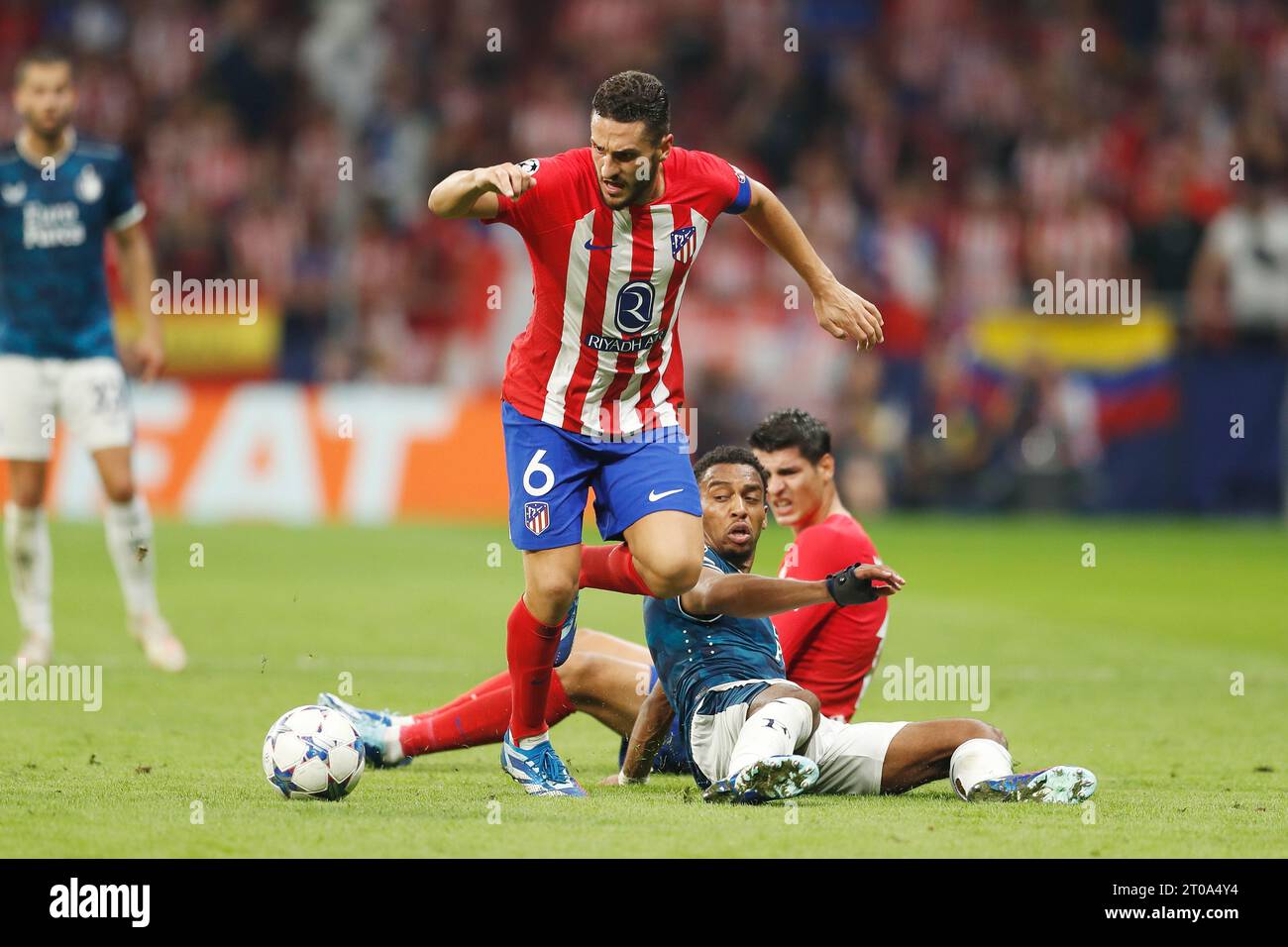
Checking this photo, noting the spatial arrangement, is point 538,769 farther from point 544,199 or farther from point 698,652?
point 544,199

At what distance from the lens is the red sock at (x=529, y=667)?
240 inches

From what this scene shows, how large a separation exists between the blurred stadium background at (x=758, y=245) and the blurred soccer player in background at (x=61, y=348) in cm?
833

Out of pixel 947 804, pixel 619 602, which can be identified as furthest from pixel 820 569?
pixel 619 602

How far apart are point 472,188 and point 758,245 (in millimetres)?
15534

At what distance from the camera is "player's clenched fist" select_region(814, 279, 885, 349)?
6.33 metres

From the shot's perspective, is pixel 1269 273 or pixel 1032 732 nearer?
pixel 1032 732

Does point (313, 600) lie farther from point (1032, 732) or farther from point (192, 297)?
point (192, 297)

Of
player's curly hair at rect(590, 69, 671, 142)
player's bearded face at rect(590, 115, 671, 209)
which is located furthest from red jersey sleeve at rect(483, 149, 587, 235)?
player's curly hair at rect(590, 69, 671, 142)

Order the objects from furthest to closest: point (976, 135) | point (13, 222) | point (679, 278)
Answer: point (976, 135)
point (13, 222)
point (679, 278)

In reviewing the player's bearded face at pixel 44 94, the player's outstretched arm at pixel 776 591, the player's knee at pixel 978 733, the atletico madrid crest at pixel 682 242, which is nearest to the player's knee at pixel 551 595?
the player's outstretched arm at pixel 776 591

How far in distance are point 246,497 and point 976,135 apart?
10.0 meters

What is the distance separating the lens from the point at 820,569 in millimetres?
6305

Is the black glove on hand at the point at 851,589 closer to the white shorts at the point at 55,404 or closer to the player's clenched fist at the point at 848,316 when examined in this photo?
the player's clenched fist at the point at 848,316

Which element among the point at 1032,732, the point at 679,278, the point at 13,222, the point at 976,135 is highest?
the point at 976,135
